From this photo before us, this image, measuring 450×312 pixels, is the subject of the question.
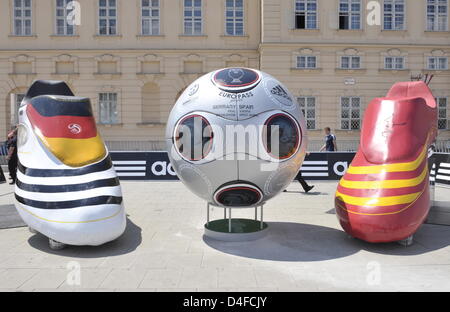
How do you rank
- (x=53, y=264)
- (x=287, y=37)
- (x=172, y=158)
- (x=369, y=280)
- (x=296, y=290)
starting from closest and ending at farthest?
(x=296, y=290) → (x=369, y=280) → (x=53, y=264) → (x=172, y=158) → (x=287, y=37)

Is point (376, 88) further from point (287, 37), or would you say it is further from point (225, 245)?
point (225, 245)

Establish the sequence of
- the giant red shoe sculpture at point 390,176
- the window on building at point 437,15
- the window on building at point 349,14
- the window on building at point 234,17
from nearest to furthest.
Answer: the giant red shoe sculpture at point 390,176 < the window on building at point 349,14 < the window on building at point 437,15 < the window on building at point 234,17

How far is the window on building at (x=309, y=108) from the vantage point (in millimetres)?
26422

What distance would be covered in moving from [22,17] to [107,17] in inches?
218

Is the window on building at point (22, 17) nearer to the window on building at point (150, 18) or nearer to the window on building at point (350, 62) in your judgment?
the window on building at point (150, 18)

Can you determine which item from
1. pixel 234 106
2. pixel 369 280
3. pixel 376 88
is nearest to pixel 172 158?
pixel 234 106

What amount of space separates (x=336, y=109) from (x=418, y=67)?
584cm

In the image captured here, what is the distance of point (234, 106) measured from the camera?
5.70m

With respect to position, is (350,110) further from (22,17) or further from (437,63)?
(22,17)

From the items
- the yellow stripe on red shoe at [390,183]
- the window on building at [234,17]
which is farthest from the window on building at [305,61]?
the yellow stripe on red shoe at [390,183]

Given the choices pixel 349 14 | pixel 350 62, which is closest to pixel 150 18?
pixel 349 14

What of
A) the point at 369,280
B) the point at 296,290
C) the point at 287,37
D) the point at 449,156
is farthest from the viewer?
the point at 287,37

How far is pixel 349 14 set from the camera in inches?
1037

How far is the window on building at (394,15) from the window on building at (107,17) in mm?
17386
